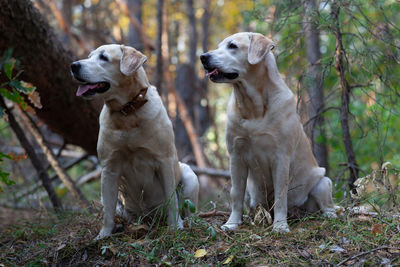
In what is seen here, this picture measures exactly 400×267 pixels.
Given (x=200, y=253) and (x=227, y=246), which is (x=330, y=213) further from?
(x=200, y=253)

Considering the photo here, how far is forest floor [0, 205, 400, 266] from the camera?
10.3 ft

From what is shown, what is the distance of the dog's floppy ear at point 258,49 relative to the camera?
12.5 ft

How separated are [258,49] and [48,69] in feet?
9.65

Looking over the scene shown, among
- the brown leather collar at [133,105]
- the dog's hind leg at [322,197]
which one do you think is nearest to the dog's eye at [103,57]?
the brown leather collar at [133,105]

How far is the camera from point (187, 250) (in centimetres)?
346

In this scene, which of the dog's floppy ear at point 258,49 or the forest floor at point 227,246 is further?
the dog's floppy ear at point 258,49

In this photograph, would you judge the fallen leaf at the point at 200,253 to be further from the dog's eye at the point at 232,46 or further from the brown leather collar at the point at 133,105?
the dog's eye at the point at 232,46

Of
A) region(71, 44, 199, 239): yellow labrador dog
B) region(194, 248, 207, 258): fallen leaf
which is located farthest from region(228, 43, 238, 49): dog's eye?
region(194, 248, 207, 258): fallen leaf

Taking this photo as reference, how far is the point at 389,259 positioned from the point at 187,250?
4.86ft

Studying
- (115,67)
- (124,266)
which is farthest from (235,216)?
(115,67)

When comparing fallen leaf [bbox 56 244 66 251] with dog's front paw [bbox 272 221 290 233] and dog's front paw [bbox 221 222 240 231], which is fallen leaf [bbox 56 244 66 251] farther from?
dog's front paw [bbox 272 221 290 233]

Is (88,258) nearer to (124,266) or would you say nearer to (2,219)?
(124,266)

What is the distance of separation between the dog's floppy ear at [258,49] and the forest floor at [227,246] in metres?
1.46

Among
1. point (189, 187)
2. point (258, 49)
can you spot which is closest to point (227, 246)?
point (189, 187)
